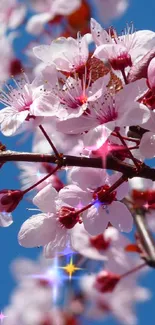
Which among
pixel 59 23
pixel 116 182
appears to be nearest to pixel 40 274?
pixel 59 23

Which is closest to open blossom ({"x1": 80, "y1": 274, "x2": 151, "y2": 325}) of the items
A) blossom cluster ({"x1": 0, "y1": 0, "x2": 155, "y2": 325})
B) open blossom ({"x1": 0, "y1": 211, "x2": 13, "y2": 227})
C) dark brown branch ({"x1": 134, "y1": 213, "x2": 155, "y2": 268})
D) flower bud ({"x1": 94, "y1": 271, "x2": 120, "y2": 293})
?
flower bud ({"x1": 94, "y1": 271, "x2": 120, "y2": 293})

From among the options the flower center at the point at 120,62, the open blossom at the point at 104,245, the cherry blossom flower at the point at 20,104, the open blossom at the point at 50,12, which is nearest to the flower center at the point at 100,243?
the open blossom at the point at 104,245

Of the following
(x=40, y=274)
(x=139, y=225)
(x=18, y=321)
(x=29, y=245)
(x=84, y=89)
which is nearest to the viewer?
(x=84, y=89)

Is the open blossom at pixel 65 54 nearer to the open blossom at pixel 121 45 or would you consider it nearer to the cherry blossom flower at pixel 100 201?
the open blossom at pixel 121 45

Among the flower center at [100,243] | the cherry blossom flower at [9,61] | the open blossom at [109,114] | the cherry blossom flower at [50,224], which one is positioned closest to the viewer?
the open blossom at [109,114]

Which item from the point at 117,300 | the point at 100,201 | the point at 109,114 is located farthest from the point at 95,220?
the point at 117,300

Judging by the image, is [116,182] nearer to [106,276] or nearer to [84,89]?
[84,89]
